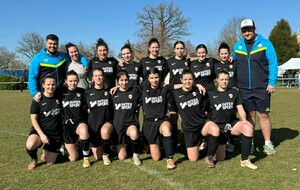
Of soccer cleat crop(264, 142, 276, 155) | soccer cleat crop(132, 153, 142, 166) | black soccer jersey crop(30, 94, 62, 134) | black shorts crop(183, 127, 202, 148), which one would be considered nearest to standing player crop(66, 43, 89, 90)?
black soccer jersey crop(30, 94, 62, 134)

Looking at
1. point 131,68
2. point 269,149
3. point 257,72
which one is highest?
point 131,68

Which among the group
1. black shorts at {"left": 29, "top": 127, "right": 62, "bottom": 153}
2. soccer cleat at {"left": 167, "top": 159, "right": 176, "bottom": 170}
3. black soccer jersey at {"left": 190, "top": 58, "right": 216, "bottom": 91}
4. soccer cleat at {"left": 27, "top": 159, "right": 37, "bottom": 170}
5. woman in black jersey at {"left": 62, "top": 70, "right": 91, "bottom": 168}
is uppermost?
black soccer jersey at {"left": 190, "top": 58, "right": 216, "bottom": 91}

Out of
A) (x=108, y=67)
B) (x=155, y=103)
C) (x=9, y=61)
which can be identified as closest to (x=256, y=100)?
(x=155, y=103)

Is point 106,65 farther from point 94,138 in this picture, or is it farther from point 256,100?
point 256,100

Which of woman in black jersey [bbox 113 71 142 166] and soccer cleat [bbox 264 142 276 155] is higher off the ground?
woman in black jersey [bbox 113 71 142 166]

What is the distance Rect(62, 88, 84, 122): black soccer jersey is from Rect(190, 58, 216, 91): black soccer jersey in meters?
2.26

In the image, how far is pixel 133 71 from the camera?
20.1 ft

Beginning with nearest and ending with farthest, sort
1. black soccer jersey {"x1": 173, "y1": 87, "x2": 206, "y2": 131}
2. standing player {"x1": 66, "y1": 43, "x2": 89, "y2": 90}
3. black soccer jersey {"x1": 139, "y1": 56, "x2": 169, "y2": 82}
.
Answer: black soccer jersey {"x1": 173, "y1": 87, "x2": 206, "y2": 131}
standing player {"x1": 66, "y1": 43, "x2": 89, "y2": 90}
black soccer jersey {"x1": 139, "y1": 56, "x2": 169, "y2": 82}

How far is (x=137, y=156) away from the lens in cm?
520

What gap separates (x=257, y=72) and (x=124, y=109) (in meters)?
2.61

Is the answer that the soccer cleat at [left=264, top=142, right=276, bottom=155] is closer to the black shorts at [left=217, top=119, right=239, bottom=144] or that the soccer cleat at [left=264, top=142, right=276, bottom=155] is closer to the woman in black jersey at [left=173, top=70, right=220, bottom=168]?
the black shorts at [left=217, top=119, right=239, bottom=144]

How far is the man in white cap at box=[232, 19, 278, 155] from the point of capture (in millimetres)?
5586

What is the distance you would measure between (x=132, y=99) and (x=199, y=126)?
4.24ft

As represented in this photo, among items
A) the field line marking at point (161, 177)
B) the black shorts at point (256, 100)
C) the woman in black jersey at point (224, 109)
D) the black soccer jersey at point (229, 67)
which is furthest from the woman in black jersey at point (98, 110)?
the black shorts at point (256, 100)
